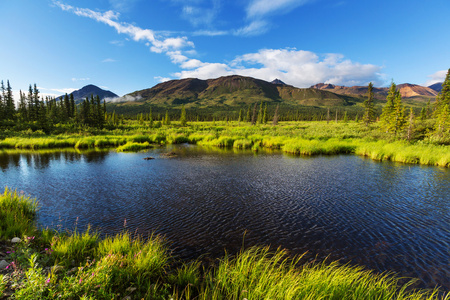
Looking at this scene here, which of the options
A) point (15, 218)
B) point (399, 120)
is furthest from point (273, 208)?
point (399, 120)

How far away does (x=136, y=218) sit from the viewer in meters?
11.1

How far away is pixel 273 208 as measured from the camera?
42.0 feet

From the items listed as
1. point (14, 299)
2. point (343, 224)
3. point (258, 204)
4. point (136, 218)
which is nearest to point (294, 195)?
point (258, 204)

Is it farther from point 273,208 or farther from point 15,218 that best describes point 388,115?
point 15,218

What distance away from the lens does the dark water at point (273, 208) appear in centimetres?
876

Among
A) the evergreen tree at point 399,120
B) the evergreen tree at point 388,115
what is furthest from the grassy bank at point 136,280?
the evergreen tree at point 388,115

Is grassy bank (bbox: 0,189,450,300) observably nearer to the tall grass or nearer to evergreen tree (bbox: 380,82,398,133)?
the tall grass

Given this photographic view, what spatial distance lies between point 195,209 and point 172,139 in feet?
132

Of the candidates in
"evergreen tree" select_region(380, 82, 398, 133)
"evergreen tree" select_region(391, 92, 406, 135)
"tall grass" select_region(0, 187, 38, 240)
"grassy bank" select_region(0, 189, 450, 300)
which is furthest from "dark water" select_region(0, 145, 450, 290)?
"evergreen tree" select_region(380, 82, 398, 133)

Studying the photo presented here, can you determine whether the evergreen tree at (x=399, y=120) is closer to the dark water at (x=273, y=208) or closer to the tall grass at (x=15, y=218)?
the dark water at (x=273, y=208)

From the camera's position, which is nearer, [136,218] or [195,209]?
[136,218]

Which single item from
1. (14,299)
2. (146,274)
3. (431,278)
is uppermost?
(14,299)

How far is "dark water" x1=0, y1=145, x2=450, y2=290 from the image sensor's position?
8.76m

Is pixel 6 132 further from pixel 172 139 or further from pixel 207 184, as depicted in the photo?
pixel 207 184
